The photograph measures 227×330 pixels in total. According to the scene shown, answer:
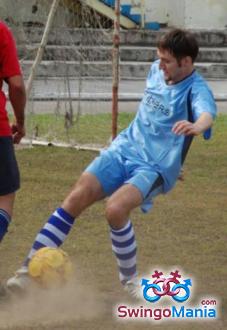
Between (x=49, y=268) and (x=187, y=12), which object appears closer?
(x=49, y=268)

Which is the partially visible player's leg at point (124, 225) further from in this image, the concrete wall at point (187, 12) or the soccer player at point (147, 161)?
the concrete wall at point (187, 12)

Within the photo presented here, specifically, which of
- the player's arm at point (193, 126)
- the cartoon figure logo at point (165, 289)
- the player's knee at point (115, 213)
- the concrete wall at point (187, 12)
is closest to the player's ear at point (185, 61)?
the player's arm at point (193, 126)

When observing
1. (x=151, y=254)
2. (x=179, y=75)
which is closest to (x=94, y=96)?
(x=151, y=254)

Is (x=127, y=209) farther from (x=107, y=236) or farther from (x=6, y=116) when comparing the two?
(x=107, y=236)

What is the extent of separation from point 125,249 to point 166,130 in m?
0.76

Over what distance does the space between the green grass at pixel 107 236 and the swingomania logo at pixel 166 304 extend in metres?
0.08

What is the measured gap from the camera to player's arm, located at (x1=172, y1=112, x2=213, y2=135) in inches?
211

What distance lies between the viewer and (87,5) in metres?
12.3

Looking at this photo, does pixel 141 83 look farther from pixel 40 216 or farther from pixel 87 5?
pixel 40 216

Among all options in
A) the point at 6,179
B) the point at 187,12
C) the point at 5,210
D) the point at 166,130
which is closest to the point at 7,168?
the point at 6,179

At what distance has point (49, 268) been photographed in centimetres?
562

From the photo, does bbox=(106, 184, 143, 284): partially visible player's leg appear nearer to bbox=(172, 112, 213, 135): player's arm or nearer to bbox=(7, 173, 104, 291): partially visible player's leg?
bbox=(7, 173, 104, 291): partially visible player's leg

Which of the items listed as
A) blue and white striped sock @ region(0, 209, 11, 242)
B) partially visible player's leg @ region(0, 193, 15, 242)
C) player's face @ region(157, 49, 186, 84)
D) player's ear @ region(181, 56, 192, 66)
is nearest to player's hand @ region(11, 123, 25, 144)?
partially visible player's leg @ region(0, 193, 15, 242)

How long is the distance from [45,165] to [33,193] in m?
1.45
